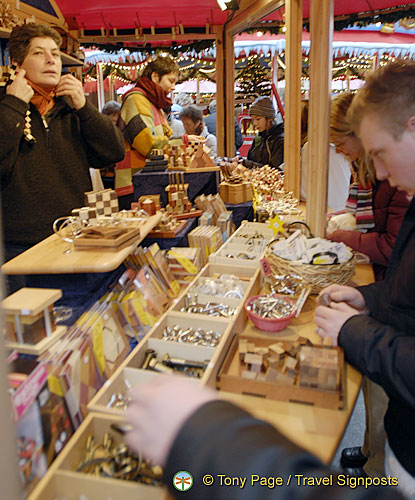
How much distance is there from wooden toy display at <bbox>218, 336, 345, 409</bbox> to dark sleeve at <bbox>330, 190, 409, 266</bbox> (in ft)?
2.87

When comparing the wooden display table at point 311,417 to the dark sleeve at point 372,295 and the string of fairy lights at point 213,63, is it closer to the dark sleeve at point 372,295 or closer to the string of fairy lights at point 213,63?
the dark sleeve at point 372,295

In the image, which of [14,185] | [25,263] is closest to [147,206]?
[14,185]

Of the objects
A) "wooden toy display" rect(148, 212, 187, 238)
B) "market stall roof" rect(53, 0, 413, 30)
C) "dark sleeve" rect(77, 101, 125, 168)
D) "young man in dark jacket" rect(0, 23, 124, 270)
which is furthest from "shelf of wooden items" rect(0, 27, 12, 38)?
"wooden toy display" rect(148, 212, 187, 238)

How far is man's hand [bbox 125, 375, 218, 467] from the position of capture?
67 centimetres

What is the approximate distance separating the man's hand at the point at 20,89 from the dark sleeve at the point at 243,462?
6.67 ft

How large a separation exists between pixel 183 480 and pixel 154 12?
5.74 m

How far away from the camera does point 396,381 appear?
1.13 meters

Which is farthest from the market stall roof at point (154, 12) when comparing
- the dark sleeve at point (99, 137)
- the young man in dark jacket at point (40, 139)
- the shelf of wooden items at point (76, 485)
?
the shelf of wooden items at point (76, 485)

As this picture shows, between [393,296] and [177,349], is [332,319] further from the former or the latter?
[177,349]

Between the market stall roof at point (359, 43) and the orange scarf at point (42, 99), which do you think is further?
the market stall roof at point (359, 43)

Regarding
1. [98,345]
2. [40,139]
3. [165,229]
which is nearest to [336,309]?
[98,345]

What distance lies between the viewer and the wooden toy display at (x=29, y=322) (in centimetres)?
109

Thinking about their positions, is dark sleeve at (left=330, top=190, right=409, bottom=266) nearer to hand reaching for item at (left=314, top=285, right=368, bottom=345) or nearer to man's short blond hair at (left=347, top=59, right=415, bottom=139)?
hand reaching for item at (left=314, top=285, right=368, bottom=345)

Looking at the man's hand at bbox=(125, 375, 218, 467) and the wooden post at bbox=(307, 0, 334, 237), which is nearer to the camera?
the man's hand at bbox=(125, 375, 218, 467)
